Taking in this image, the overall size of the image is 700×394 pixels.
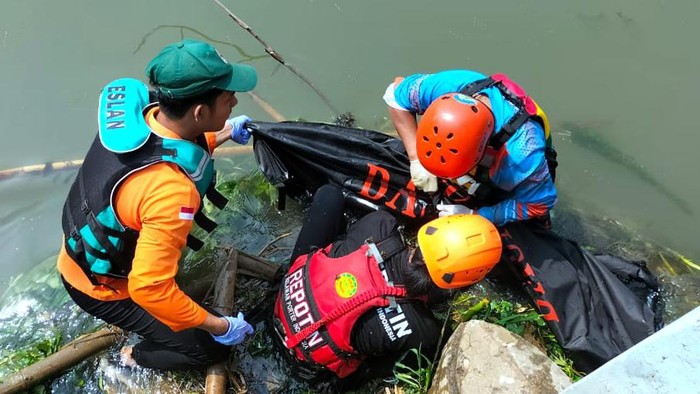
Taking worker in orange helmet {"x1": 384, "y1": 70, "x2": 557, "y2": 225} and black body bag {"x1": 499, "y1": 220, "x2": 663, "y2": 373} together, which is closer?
worker in orange helmet {"x1": 384, "y1": 70, "x2": 557, "y2": 225}

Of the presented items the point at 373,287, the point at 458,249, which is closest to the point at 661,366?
the point at 458,249

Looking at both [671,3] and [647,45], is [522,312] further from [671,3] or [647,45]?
[671,3]

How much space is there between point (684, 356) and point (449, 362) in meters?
1.18

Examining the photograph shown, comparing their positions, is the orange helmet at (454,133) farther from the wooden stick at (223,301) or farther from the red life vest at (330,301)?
the wooden stick at (223,301)

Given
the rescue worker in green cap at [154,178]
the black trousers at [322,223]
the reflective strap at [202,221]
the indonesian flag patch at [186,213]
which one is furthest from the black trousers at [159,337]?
the indonesian flag patch at [186,213]

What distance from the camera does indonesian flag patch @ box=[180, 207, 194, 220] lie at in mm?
2043

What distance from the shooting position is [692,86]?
470 centimetres

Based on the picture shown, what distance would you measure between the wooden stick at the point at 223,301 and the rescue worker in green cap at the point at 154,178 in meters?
0.40

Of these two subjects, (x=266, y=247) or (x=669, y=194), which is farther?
(x=669, y=194)

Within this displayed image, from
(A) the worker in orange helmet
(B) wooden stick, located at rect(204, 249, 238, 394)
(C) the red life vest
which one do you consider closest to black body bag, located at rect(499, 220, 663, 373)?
(A) the worker in orange helmet

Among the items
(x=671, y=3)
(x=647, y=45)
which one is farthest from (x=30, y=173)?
(x=671, y=3)

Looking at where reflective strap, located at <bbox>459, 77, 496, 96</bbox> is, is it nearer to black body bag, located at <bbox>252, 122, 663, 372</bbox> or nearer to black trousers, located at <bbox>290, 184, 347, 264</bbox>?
black body bag, located at <bbox>252, 122, 663, 372</bbox>

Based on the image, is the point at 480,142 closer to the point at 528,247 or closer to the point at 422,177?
the point at 422,177

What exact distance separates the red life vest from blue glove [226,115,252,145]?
111 cm
